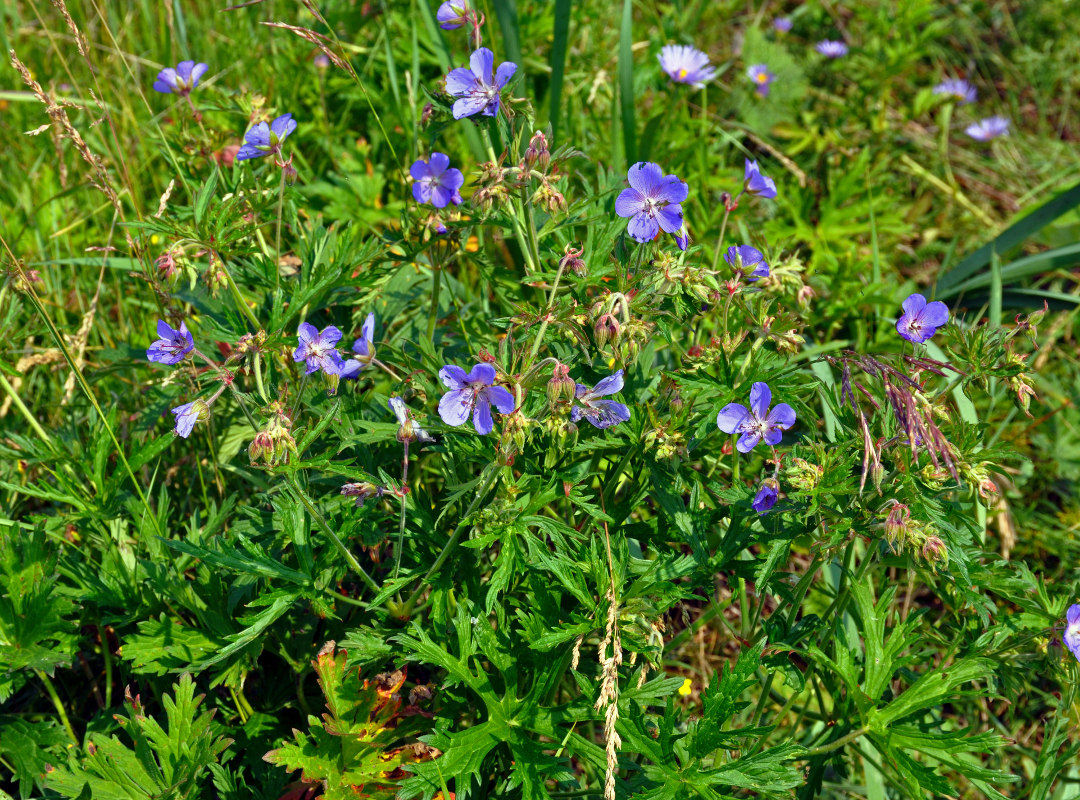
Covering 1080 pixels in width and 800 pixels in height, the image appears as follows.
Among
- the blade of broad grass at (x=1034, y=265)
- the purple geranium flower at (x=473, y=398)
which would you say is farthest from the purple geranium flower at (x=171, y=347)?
the blade of broad grass at (x=1034, y=265)

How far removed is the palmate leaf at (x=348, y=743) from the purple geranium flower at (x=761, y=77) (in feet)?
9.50

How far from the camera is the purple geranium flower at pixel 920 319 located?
1649 millimetres

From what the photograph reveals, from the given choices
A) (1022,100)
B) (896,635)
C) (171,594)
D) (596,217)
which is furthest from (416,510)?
(1022,100)

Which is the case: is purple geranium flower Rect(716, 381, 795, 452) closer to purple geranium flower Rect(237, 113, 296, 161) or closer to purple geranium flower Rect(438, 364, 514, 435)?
purple geranium flower Rect(438, 364, 514, 435)

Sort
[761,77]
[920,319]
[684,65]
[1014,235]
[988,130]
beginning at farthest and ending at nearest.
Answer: [988,130] < [761,77] < [684,65] < [1014,235] < [920,319]

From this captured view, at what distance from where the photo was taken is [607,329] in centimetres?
151

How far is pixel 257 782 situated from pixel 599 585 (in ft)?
3.29

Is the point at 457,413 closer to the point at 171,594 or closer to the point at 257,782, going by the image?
the point at 171,594

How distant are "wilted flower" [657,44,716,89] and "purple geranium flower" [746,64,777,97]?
0.51 metres

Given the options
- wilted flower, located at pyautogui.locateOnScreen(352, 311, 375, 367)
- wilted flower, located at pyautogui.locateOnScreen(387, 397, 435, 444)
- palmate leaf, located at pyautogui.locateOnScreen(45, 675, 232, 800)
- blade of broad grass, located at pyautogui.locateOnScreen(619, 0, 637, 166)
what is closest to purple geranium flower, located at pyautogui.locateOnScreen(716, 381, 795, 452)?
wilted flower, located at pyautogui.locateOnScreen(387, 397, 435, 444)

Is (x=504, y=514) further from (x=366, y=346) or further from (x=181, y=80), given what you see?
(x=181, y=80)

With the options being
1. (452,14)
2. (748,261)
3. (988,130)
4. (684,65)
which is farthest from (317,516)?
(988,130)

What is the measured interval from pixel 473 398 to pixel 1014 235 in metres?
2.37

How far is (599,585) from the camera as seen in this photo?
168cm
